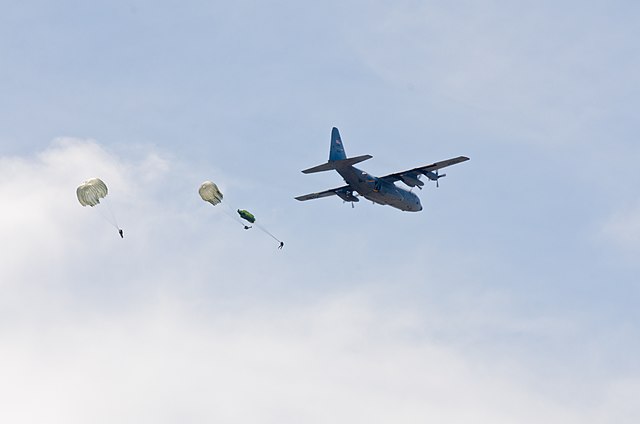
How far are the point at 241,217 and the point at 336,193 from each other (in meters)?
28.3

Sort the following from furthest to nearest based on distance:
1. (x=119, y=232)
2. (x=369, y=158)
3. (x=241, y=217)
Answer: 1. (x=369, y=158)
2. (x=241, y=217)
3. (x=119, y=232)

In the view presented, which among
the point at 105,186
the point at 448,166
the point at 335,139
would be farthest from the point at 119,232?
the point at 448,166

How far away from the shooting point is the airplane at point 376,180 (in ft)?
267

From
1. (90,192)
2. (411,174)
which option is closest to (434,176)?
(411,174)

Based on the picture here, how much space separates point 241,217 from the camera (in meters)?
66.6

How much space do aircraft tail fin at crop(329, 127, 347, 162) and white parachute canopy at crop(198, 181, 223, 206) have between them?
19.1m

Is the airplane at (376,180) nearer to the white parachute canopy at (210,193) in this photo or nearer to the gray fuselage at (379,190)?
the gray fuselage at (379,190)

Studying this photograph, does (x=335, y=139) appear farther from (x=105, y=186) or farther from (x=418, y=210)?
(x=105, y=186)

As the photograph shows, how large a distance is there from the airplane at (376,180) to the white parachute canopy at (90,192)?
71.6 ft

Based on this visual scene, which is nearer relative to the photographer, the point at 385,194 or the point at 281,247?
the point at 281,247

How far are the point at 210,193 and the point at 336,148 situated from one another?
848 inches

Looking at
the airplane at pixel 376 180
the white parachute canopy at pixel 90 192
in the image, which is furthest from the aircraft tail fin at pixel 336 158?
the white parachute canopy at pixel 90 192

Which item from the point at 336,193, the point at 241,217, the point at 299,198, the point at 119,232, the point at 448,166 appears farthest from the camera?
the point at 299,198

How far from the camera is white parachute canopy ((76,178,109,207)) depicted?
66500 mm
